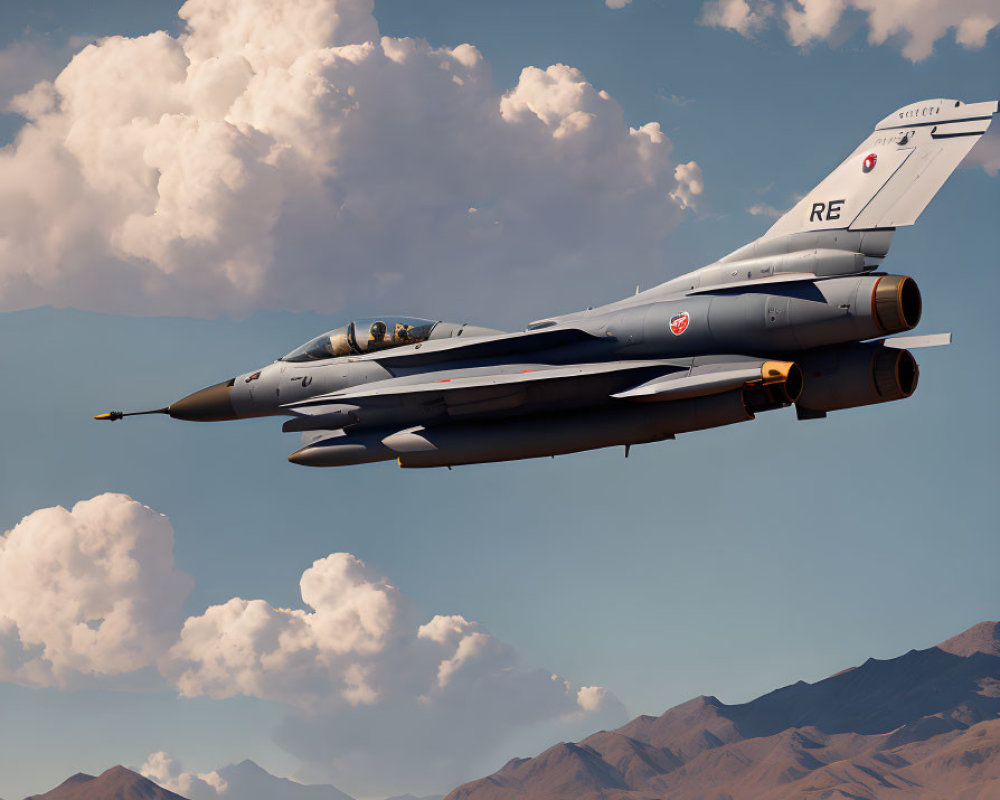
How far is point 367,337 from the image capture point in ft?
75.2

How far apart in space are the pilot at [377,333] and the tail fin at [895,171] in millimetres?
8072

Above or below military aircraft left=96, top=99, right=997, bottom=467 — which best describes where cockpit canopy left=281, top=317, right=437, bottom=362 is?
above

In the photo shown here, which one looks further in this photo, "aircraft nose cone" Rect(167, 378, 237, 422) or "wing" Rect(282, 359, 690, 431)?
"aircraft nose cone" Rect(167, 378, 237, 422)

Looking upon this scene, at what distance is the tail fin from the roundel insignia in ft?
8.48

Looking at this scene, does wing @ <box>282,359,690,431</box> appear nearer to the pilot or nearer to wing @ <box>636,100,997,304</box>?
the pilot

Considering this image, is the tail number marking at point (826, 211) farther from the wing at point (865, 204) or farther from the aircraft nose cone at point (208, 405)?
the aircraft nose cone at point (208, 405)

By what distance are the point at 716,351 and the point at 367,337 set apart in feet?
25.9

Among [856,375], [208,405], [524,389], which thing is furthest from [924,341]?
[208,405]

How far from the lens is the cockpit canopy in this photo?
22.6m

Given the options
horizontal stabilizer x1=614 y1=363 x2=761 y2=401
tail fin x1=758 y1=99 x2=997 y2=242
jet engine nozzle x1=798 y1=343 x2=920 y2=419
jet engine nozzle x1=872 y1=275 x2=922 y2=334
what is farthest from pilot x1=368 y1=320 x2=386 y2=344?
jet engine nozzle x1=872 y1=275 x2=922 y2=334

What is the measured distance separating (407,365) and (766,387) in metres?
7.23

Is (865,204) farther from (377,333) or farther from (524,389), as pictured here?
(377,333)

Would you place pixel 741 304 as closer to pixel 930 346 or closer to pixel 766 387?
pixel 766 387

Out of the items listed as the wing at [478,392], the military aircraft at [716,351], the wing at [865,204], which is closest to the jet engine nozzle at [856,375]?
the military aircraft at [716,351]
